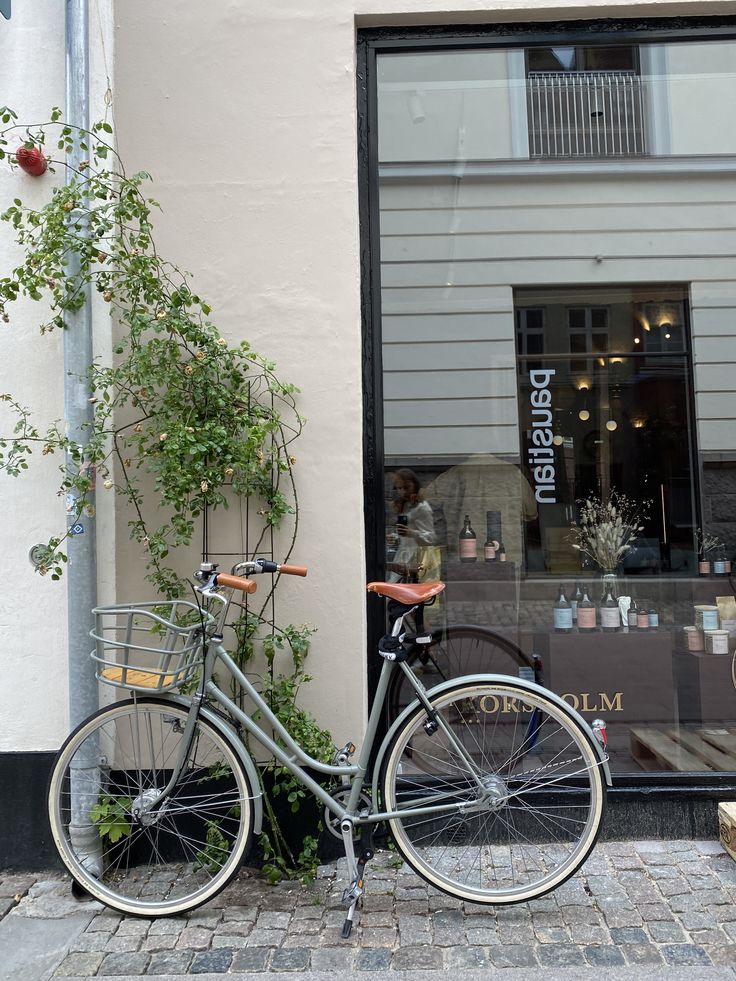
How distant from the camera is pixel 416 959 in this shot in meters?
2.62

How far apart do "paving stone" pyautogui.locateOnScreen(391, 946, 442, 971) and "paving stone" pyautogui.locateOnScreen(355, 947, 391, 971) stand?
24mm

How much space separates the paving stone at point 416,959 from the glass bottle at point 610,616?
1.93m

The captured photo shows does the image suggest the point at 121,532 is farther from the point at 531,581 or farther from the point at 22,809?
the point at 531,581

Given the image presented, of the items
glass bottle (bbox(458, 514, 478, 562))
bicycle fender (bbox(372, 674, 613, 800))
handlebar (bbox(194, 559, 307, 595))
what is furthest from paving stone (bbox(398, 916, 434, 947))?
glass bottle (bbox(458, 514, 478, 562))

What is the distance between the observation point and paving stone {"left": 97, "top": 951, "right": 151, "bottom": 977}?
259cm

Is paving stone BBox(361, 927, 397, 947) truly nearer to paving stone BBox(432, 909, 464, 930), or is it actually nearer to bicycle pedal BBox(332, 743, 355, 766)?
paving stone BBox(432, 909, 464, 930)

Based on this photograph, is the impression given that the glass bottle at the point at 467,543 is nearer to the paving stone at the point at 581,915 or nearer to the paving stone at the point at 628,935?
the paving stone at the point at 581,915

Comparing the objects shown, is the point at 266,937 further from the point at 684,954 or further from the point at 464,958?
the point at 684,954

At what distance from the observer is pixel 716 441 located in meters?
4.12

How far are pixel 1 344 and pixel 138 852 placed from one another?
2282 millimetres

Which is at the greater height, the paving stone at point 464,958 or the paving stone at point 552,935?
the paving stone at point 552,935

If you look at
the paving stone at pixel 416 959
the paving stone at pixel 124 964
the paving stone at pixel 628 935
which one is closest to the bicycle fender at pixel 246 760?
the paving stone at pixel 124 964

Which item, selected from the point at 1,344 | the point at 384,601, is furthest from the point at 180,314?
the point at 384,601

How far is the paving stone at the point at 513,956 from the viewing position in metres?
2.57
